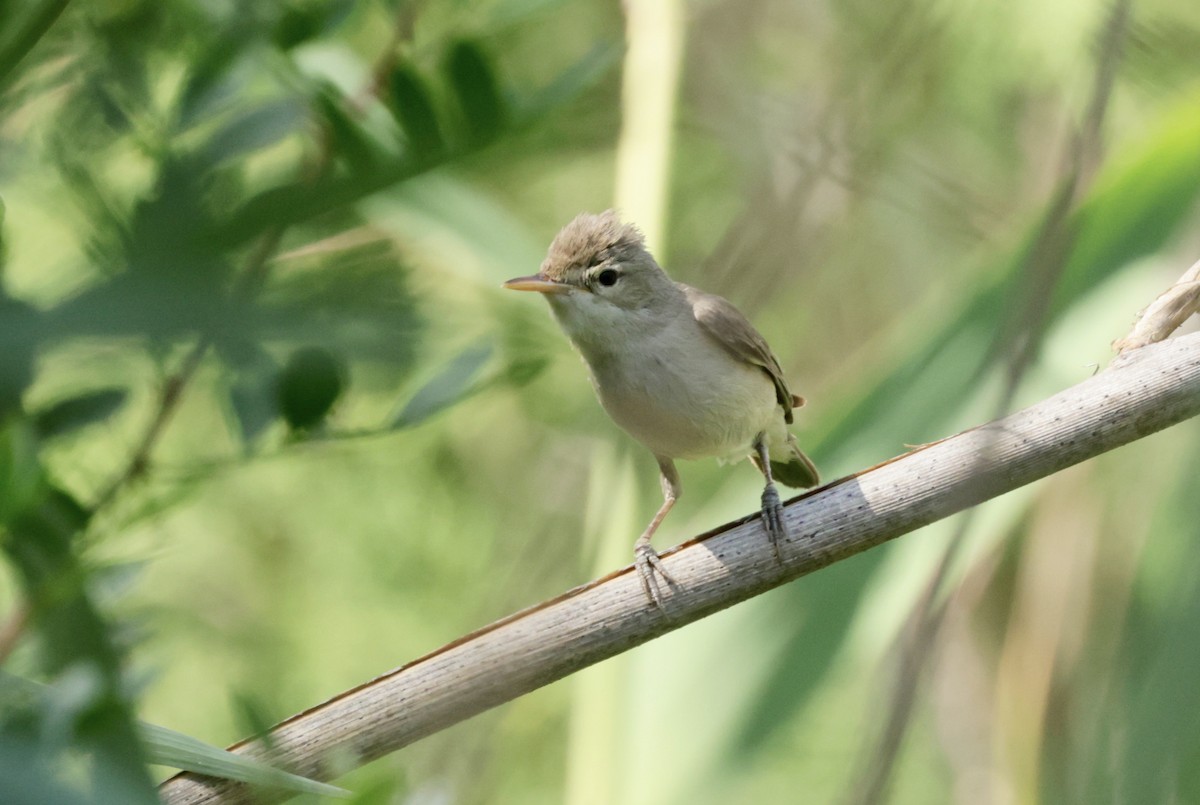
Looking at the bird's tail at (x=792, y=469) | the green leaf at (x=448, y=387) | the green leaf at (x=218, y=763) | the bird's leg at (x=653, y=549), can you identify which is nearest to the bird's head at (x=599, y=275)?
the bird's leg at (x=653, y=549)

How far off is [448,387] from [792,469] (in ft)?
6.86

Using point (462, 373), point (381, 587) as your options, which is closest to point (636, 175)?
point (381, 587)

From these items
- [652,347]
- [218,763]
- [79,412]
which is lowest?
[218,763]

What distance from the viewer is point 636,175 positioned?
2.40 metres

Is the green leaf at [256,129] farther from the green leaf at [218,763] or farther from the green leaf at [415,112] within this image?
the green leaf at [218,763]

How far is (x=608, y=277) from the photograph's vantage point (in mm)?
2348

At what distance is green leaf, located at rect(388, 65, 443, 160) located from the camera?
303 mm

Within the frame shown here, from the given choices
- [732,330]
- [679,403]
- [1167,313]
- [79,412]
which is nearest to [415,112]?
[79,412]

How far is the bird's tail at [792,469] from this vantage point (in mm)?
2633

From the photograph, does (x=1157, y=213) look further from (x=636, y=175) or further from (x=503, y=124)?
(x=503, y=124)

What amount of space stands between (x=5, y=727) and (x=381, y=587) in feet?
9.71

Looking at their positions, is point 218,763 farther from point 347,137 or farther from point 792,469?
point 792,469

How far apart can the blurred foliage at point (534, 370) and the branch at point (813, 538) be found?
193 millimetres

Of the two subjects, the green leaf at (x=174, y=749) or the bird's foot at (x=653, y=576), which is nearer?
the green leaf at (x=174, y=749)
